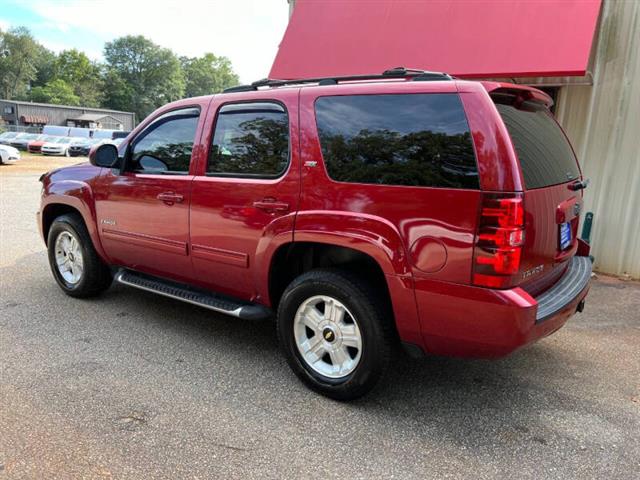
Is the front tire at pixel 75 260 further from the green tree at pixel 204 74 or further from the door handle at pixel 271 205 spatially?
the green tree at pixel 204 74

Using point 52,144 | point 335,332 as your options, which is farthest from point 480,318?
point 52,144

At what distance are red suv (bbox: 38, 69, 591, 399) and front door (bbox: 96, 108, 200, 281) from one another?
16mm

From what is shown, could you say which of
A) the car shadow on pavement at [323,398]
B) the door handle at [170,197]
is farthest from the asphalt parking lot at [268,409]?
the door handle at [170,197]

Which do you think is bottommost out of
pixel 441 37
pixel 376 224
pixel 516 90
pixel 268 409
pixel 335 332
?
pixel 268 409

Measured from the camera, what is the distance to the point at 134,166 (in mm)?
4352

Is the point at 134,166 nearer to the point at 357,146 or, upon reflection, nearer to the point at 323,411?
the point at 357,146

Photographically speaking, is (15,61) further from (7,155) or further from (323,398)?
(323,398)

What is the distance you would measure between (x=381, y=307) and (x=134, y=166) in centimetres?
261

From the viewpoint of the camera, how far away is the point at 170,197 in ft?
12.9

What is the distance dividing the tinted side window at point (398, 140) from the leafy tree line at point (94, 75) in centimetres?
9372

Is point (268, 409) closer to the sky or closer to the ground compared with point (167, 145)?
closer to the ground

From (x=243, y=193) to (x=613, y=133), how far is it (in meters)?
5.12

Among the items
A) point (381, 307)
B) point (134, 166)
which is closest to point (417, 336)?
point (381, 307)

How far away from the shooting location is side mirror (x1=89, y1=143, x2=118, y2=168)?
4352 millimetres
